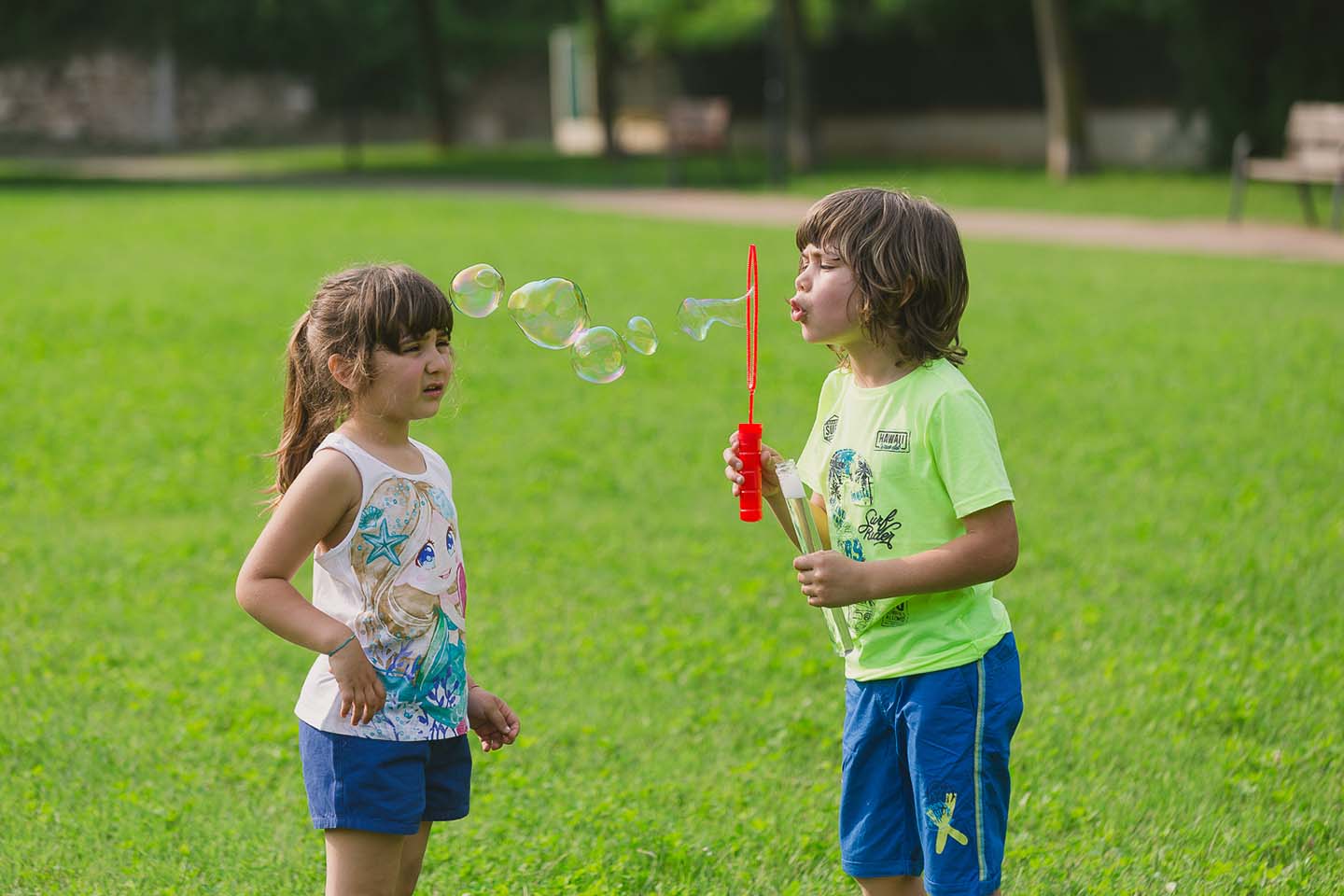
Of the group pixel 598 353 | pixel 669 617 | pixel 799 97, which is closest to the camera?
pixel 598 353

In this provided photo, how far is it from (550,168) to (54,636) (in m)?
26.7

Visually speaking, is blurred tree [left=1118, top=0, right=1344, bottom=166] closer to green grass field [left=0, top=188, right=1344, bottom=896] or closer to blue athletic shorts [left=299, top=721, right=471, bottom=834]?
green grass field [left=0, top=188, right=1344, bottom=896]

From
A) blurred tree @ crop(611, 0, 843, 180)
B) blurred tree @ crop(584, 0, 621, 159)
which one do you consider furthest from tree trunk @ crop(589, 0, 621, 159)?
blurred tree @ crop(611, 0, 843, 180)

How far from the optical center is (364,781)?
107 inches

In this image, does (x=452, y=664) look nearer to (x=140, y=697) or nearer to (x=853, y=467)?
(x=853, y=467)

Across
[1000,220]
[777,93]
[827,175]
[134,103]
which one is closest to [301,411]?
[1000,220]

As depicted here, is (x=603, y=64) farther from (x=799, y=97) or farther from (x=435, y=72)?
(x=435, y=72)

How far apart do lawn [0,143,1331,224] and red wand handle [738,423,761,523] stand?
10724 mm

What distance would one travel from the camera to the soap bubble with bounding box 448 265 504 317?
304 centimetres

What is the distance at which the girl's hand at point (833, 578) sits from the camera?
2.68 meters

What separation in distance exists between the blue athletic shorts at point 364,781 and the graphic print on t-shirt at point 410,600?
0.06m

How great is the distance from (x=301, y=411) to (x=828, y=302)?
39.5 inches

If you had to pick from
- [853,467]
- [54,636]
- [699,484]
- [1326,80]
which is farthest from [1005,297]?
[1326,80]

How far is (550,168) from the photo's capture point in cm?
3123
